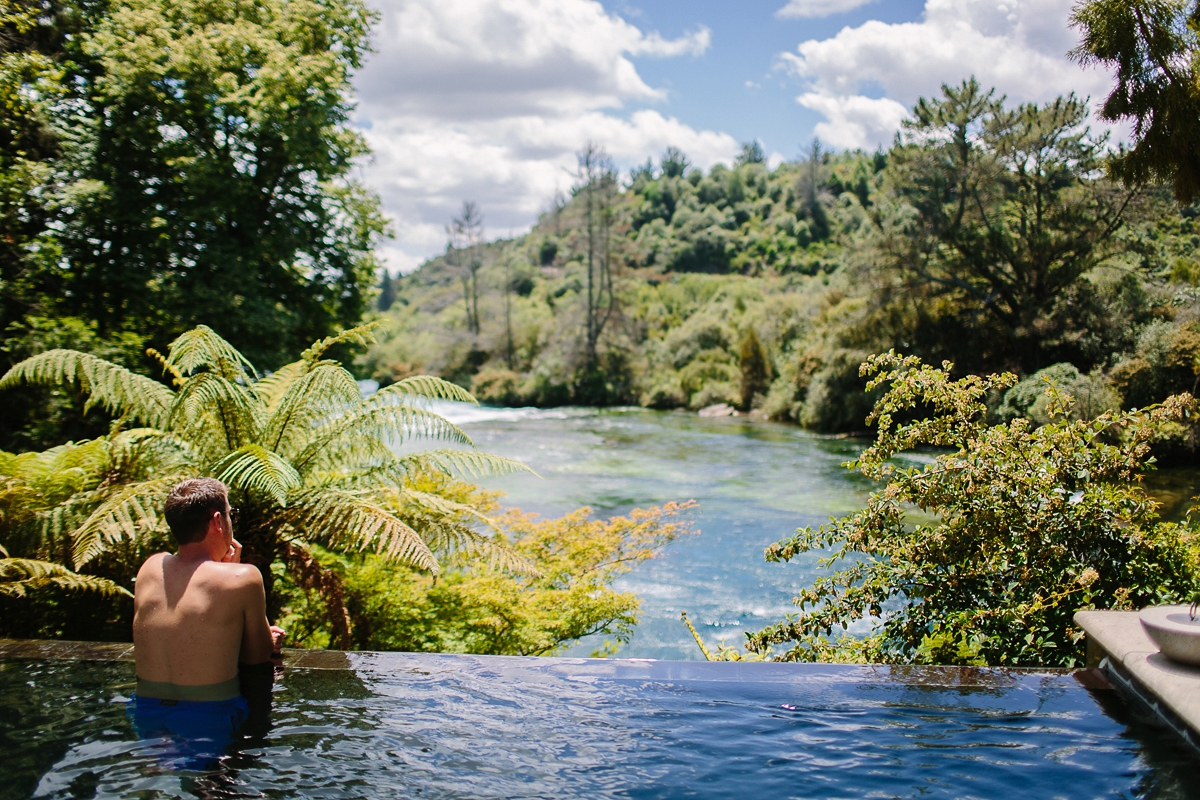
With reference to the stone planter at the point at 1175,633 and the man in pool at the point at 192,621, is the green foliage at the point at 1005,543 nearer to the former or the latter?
the stone planter at the point at 1175,633

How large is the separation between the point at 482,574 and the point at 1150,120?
6035mm

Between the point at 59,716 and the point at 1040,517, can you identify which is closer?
the point at 59,716

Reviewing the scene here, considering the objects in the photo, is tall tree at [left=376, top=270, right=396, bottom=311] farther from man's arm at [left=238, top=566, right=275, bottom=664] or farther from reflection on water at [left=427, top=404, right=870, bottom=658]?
man's arm at [left=238, top=566, right=275, bottom=664]

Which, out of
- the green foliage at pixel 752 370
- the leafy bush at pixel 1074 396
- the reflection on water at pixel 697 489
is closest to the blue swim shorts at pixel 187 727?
the reflection on water at pixel 697 489

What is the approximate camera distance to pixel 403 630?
6238 mm

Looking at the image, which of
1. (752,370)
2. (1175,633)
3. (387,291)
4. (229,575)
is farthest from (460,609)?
(387,291)

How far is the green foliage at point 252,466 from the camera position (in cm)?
519

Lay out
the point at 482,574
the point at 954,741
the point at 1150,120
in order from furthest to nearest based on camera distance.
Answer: the point at 482,574 → the point at 1150,120 → the point at 954,741

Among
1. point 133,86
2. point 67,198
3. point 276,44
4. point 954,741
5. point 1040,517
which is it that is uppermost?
point 276,44

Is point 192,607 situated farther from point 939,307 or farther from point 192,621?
point 939,307

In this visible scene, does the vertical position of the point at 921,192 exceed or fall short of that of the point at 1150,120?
it exceeds it

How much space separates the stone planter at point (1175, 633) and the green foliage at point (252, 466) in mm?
3641

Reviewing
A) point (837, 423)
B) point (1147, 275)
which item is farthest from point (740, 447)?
point (1147, 275)

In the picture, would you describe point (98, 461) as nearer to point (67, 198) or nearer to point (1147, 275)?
point (67, 198)
